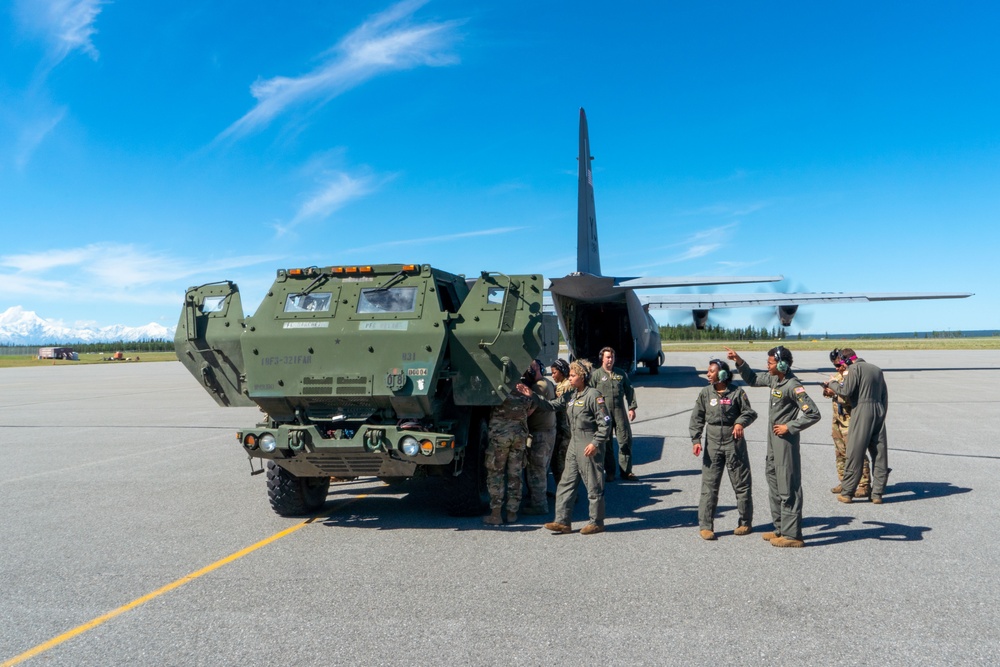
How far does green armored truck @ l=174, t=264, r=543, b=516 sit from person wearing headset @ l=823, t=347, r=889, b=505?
3.80 metres

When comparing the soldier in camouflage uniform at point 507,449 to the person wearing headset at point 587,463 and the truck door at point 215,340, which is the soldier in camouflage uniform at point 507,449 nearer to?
the person wearing headset at point 587,463

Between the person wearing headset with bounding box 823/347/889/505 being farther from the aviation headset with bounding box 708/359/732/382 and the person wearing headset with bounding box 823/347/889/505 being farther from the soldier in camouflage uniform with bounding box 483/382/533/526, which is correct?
the soldier in camouflage uniform with bounding box 483/382/533/526

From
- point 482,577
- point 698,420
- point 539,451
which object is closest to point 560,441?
point 539,451

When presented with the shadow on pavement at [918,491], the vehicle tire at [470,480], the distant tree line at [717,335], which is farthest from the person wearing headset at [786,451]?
the distant tree line at [717,335]

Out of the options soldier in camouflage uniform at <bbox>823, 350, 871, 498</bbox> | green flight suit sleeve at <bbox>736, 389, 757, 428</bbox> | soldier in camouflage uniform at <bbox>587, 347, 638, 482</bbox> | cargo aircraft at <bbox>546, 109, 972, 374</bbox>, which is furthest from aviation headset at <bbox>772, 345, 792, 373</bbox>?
cargo aircraft at <bbox>546, 109, 972, 374</bbox>

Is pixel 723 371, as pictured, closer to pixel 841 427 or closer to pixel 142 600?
pixel 841 427

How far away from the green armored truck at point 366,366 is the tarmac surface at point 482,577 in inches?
31.4

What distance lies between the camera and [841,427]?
845 cm

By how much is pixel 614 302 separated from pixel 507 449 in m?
16.4

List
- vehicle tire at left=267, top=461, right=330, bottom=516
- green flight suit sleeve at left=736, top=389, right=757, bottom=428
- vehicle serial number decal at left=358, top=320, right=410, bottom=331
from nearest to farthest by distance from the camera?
green flight suit sleeve at left=736, top=389, right=757, bottom=428, vehicle serial number decal at left=358, top=320, right=410, bottom=331, vehicle tire at left=267, top=461, right=330, bottom=516

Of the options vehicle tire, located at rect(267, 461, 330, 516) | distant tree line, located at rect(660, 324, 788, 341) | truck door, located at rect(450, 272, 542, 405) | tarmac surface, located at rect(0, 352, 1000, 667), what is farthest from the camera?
distant tree line, located at rect(660, 324, 788, 341)

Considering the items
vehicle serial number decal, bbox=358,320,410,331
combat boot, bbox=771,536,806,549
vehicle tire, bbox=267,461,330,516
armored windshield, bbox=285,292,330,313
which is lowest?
combat boot, bbox=771,536,806,549

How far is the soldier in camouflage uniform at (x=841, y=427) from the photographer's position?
812 cm

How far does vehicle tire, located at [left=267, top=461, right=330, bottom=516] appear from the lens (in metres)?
7.61
